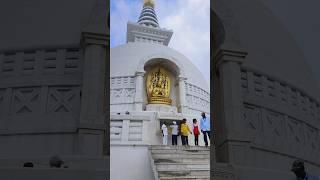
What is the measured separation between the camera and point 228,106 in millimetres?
1807

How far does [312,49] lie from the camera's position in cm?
196

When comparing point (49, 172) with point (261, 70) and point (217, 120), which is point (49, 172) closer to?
point (217, 120)

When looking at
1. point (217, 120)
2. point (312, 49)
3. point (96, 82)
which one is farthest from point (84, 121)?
point (312, 49)

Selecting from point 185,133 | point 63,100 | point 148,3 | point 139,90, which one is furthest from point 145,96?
point 148,3

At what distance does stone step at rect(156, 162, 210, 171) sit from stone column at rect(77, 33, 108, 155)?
29 centimetres

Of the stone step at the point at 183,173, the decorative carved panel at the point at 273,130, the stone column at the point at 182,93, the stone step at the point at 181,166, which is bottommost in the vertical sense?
the stone step at the point at 183,173

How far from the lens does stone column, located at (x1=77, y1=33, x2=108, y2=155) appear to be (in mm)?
1830

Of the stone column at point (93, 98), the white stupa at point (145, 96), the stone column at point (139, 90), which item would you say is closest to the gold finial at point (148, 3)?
the white stupa at point (145, 96)

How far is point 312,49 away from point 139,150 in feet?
3.27

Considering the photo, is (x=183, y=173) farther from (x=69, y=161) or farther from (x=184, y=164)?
(x=69, y=161)

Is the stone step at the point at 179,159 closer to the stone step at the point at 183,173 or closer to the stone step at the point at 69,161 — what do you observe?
the stone step at the point at 183,173

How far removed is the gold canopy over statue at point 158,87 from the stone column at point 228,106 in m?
1.71

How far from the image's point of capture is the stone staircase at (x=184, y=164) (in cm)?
155

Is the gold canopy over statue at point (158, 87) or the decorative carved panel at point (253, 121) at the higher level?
the gold canopy over statue at point (158, 87)
